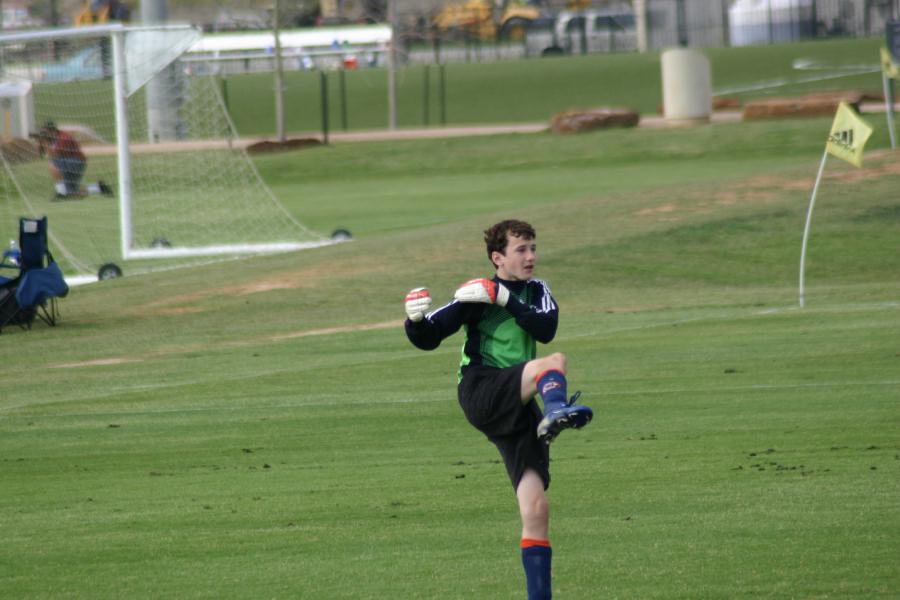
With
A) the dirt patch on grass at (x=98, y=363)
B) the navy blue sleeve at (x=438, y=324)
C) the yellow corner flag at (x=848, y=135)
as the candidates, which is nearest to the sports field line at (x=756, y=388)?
the yellow corner flag at (x=848, y=135)

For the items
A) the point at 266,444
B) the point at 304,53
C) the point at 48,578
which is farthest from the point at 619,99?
the point at 48,578

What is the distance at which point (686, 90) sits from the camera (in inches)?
1959

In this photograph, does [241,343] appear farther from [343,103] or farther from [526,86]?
[526,86]

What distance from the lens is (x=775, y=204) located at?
1096 inches

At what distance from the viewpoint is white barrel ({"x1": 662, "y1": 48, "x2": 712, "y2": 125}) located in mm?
48522

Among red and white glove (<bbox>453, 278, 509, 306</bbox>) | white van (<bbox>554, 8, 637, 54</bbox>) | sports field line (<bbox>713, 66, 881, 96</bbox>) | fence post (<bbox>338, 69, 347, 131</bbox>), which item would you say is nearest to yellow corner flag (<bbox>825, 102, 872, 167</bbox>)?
red and white glove (<bbox>453, 278, 509, 306</bbox>)

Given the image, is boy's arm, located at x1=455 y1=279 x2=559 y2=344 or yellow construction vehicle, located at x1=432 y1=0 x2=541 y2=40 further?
yellow construction vehicle, located at x1=432 y1=0 x2=541 y2=40

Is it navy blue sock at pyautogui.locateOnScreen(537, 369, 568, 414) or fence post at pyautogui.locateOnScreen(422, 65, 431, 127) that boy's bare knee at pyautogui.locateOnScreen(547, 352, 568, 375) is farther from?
fence post at pyautogui.locateOnScreen(422, 65, 431, 127)

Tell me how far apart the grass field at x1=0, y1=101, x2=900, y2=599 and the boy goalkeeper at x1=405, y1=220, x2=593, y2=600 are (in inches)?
29.3

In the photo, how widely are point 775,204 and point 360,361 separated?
13265 mm

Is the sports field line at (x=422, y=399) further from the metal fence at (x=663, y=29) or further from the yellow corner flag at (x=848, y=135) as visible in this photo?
the metal fence at (x=663, y=29)

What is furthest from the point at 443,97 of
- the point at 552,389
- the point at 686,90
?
the point at 552,389

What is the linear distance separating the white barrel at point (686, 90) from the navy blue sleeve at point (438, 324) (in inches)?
1657

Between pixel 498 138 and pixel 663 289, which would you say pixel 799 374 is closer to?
pixel 663 289
